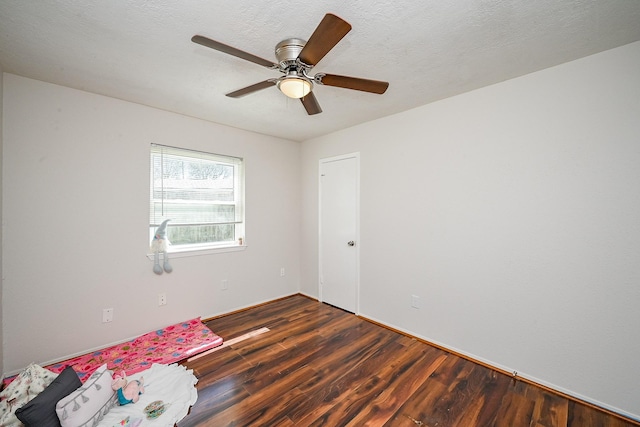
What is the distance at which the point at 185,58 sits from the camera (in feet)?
6.21

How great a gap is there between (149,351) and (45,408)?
40.7 inches

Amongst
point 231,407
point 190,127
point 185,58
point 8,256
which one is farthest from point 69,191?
point 231,407

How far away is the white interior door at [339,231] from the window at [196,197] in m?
1.24

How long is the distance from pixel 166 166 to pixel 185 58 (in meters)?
1.47

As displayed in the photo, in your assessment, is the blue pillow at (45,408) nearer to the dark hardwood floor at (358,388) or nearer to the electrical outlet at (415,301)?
the dark hardwood floor at (358,388)

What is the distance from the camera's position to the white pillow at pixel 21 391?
4.91 ft

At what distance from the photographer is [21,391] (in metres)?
1.61

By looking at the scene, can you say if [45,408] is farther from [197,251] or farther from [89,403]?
[197,251]

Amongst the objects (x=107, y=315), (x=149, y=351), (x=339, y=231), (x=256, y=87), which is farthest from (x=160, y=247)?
(x=339, y=231)

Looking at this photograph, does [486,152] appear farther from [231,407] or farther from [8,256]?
[8,256]

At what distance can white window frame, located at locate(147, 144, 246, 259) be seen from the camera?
2.85 m

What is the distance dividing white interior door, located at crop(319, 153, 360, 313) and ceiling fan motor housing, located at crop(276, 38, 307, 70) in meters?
1.86

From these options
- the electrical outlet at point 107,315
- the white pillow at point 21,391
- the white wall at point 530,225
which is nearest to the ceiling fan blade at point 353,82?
the white wall at point 530,225

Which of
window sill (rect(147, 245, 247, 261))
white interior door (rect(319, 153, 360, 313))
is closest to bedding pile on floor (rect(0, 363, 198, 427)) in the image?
window sill (rect(147, 245, 247, 261))
